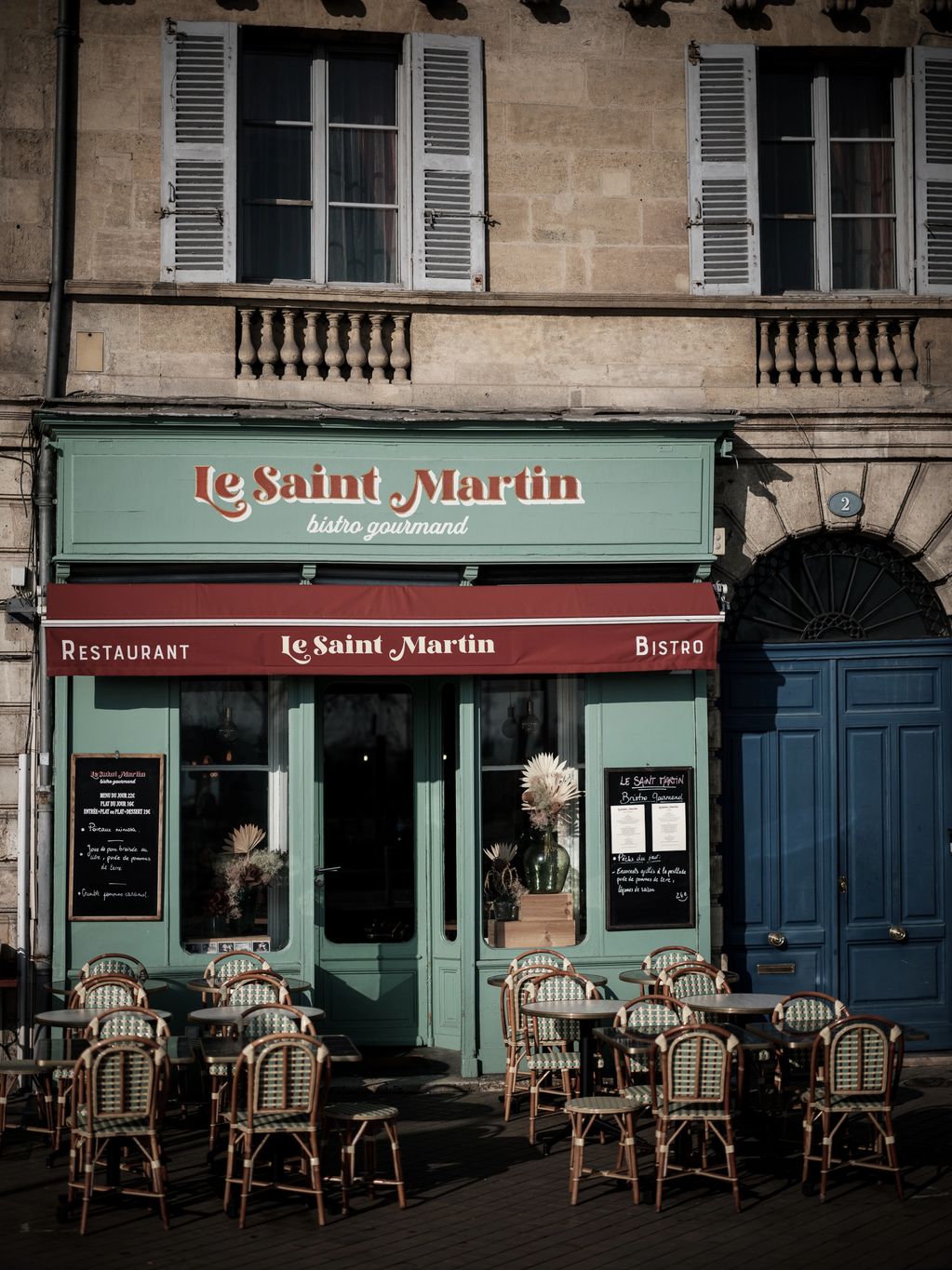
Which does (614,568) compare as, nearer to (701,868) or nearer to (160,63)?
(701,868)

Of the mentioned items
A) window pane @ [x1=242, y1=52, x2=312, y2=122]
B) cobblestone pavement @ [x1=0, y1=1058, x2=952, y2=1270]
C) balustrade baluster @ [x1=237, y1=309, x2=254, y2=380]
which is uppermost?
window pane @ [x1=242, y1=52, x2=312, y2=122]

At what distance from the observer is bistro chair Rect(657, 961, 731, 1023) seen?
10.5 meters

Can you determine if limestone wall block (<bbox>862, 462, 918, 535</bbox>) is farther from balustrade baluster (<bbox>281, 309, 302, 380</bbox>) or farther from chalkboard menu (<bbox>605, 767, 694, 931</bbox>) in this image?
balustrade baluster (<bbox>281, 309, 302, 380</bbox>)

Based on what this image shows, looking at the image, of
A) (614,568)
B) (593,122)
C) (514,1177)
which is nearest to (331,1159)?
(514,1177)

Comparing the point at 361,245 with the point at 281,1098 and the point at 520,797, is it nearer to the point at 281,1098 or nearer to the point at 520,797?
Answer: the point at 520,797

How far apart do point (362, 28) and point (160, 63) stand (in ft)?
5.12

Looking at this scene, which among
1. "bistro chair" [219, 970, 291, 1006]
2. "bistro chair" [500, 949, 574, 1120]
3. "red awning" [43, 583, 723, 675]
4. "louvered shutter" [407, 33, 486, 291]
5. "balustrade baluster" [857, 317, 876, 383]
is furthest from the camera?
"balustrade baluster" [857, 317, 876, 383]

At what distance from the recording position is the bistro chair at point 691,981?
10461 mm

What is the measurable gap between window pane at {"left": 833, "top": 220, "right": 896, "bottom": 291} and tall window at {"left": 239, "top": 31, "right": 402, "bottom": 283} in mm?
3586

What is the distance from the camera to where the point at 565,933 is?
1189cm

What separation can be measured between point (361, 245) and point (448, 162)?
3.01ft

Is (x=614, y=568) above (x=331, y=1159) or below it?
above

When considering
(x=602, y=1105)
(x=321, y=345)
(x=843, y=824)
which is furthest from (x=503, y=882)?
(x=321, y=345)

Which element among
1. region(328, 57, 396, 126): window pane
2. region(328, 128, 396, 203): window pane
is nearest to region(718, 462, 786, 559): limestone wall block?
region(328, 128, 396, 203): window pane
